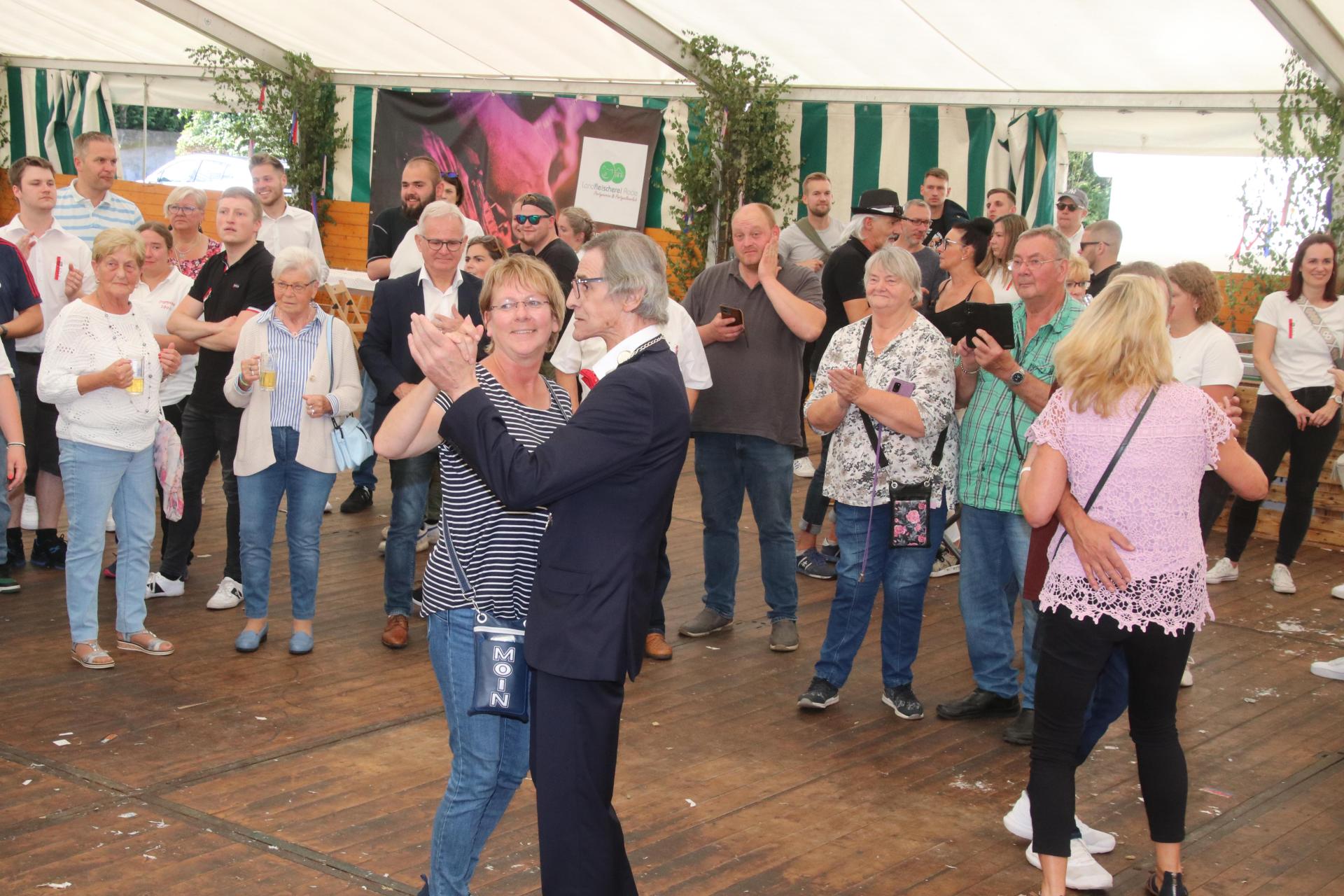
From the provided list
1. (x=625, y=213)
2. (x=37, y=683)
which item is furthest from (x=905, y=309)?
(x=625, y=213)

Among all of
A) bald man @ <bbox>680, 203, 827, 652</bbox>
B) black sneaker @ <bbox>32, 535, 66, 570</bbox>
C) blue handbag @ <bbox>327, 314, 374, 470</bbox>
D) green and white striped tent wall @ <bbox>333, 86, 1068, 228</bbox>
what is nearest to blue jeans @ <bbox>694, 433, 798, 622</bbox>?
bald man @ <bbox>680, 203, 827, 652</bbox>

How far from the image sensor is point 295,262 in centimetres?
521

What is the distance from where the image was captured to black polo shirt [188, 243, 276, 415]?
5.84 meters

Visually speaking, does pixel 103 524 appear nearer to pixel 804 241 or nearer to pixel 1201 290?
pixel 1201 290

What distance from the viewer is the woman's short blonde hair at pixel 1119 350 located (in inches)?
128

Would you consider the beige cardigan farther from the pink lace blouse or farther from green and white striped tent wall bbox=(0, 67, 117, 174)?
green and white striped tent wall bbox=(0, 67, 117, 174)

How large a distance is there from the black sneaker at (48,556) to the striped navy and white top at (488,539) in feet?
14.2

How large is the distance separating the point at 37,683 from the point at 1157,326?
4.13 m

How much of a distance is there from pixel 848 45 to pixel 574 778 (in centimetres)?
897

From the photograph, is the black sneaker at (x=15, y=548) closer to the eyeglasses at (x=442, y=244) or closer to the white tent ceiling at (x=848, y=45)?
the eyeglasses at (x=442, y=244)

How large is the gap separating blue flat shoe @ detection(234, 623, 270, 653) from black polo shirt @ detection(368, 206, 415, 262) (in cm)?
280

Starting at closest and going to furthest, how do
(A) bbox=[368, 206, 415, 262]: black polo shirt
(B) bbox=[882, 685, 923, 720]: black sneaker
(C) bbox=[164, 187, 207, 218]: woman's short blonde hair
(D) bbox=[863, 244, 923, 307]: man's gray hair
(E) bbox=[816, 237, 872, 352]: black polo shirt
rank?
1. (D) bbox=[863, 244, 923, 307]: man's gray hair
2. (B) bbox=[882, 685, 923, 720]: black sneaker
3. (C) bbox=[164, 187, 207, 218]: woman's short blonde hair
4. (E) bbox=[816, 237, 872, 352]: black polo shirt
5. (A) bbox=[368, 206, 415, 262]: black polo shirt

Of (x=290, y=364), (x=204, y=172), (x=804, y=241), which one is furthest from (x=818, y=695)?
(x=204, y=172)

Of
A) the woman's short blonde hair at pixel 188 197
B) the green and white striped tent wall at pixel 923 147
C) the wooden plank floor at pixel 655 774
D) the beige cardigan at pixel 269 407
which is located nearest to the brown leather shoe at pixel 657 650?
the wooden plank floor at pixel 655 774
